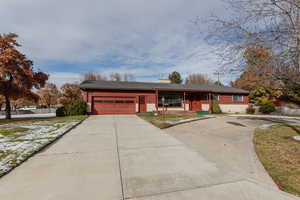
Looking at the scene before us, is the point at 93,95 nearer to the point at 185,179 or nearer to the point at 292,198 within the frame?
the point at 185,179

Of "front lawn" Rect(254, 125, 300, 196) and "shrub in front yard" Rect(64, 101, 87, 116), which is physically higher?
"shrub in front yard" Rect(64, 101, 87, 116)

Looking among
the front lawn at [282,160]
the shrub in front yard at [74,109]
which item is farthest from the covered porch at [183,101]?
the front lawn at [282,160]

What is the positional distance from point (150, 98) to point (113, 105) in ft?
14.1

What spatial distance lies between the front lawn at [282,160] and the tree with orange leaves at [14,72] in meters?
16.9

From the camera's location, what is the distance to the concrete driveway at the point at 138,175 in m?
2.09

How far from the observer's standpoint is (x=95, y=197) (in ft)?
6.63

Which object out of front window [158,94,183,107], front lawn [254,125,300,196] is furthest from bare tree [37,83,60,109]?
front lawn [254,125,300,196]

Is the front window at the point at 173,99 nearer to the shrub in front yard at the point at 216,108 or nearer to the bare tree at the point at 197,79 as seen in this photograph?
the shrub in front yard at the point at 216,108

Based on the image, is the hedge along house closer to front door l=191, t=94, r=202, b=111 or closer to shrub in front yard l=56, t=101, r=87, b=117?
front door l=191, t=94, r=202, b=111

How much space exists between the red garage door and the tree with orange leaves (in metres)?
6.15

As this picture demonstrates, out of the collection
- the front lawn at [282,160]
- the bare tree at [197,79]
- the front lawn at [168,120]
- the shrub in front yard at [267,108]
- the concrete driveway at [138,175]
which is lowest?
the front lawn at [282,160]

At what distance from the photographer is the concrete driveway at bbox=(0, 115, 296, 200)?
6.86ft

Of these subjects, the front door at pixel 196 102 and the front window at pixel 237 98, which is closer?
the front door at pixel 196 102

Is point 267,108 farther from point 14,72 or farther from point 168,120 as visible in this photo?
point 14,72
